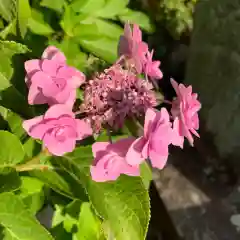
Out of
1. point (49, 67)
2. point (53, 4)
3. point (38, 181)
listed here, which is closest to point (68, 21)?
point (53, 4)

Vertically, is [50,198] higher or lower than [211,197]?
higher

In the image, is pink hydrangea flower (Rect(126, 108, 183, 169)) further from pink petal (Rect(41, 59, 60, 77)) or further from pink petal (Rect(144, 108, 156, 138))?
pink petal (Rect(41, 59, 60, 77))

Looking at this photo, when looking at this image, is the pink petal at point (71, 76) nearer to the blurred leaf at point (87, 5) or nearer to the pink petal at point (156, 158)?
the pink petal at point (156, 158)

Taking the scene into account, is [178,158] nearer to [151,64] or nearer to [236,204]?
[236,204]

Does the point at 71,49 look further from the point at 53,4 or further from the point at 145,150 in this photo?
the point at 145,150

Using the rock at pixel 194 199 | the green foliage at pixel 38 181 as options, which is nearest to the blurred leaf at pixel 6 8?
the green foliage at pixel 38 181

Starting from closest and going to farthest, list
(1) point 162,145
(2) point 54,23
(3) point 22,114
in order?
(1) point 162,145
(3) point 22,114
(2) point 54,23

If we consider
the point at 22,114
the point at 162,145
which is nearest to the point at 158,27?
the point at 22,114
